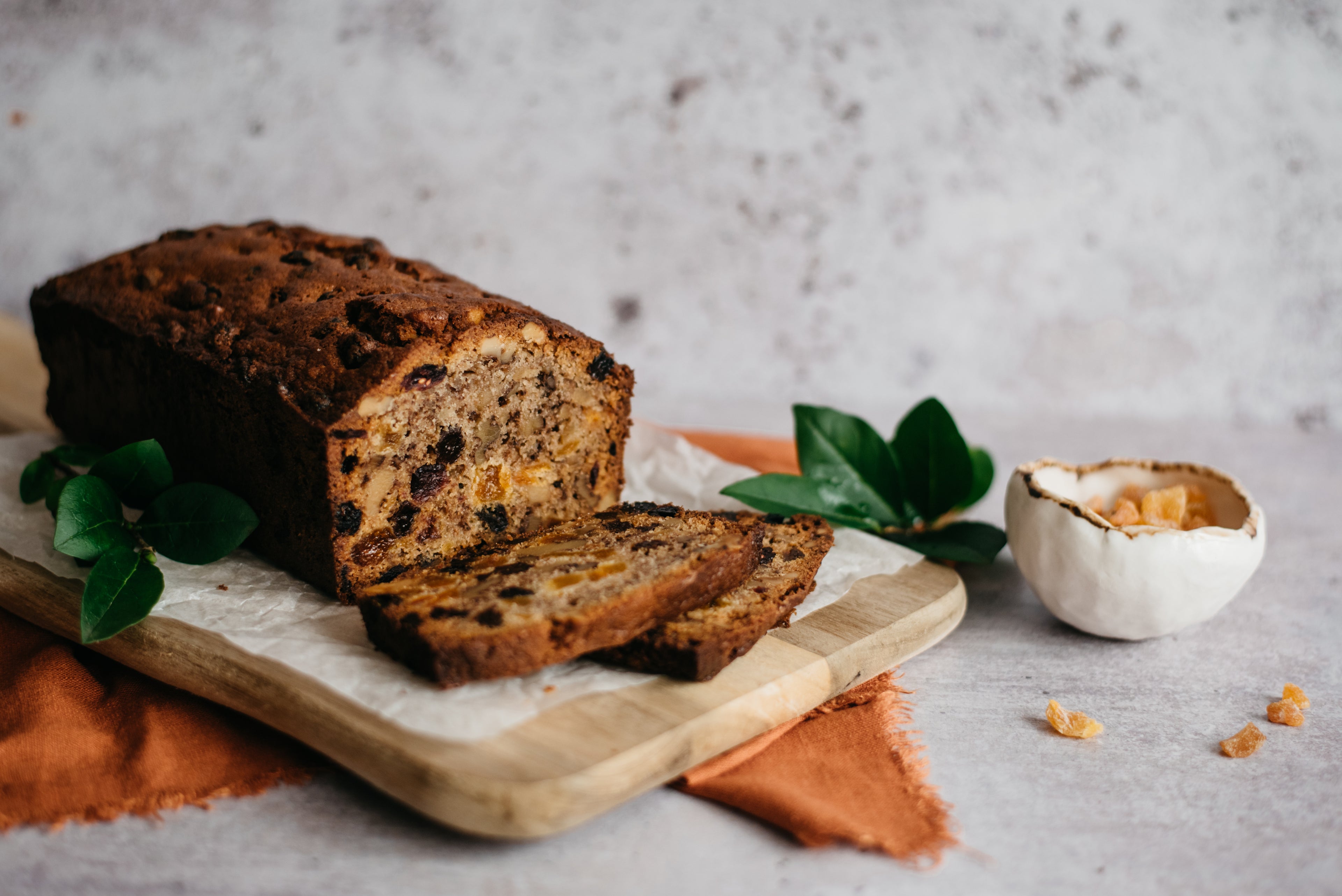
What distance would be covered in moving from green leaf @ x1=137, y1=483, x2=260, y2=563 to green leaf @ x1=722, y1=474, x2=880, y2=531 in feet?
3.96

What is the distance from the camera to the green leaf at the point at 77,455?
307cm

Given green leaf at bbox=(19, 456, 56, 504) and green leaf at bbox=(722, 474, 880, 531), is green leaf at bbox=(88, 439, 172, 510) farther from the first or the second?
green leaf at bbox=(722, 474, 880, 531)

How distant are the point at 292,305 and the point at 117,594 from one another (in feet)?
2.86

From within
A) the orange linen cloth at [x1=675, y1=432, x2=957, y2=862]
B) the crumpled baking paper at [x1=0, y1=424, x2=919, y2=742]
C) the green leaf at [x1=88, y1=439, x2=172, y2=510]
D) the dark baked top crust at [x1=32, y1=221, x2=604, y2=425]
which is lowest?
the orange linen cloth at [x1=675, y1=432, x2=957, y2=862]

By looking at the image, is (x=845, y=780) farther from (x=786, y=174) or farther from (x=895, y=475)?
(x=786, y=174)

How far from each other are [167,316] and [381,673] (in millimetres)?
1418

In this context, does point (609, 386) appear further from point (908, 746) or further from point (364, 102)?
point (364, 102)

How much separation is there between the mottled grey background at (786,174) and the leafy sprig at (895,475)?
1697mm

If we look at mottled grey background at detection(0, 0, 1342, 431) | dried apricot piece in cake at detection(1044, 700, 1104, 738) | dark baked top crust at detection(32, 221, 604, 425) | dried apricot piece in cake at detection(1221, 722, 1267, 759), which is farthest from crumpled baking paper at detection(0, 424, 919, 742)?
mottled grey background at detection(0, 0, 1342, 431)

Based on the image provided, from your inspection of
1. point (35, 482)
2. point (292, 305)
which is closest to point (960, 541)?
point (292, 305)

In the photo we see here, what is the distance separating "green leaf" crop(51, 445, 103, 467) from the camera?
307 centimetres

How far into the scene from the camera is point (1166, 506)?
285 cm

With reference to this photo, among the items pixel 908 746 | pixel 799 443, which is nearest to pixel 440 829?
pixel 908 746

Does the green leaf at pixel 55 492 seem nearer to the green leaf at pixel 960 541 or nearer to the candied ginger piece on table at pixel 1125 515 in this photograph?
the green leaf at pixel 960 541
